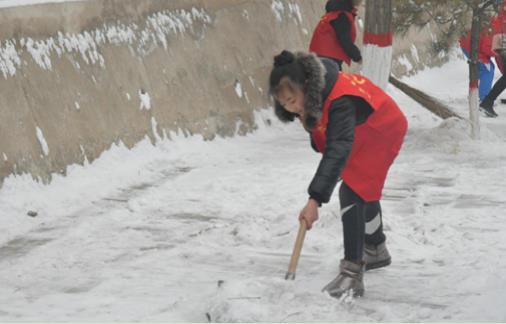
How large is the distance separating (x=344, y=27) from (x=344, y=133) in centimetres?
455

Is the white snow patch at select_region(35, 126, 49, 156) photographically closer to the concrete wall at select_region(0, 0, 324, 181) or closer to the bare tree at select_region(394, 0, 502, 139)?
the concrete wall at select_region(0, 0, 324, 181)

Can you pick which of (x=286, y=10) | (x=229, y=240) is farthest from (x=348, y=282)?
(x=286, y=10)

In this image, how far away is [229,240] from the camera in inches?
233

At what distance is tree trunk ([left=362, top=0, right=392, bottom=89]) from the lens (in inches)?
365

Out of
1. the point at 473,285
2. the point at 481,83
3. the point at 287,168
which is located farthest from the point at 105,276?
the point at 481,83

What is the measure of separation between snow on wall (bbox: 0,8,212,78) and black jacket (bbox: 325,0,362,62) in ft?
5.72

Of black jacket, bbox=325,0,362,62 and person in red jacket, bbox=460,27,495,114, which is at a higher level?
black jacket, bbox=325,0,362,62

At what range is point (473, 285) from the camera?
4.82 meters

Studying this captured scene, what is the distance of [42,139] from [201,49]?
121 inches

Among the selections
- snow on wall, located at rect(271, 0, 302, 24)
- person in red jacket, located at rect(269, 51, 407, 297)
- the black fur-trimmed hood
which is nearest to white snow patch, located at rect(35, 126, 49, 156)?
person in red jacket, located at rect(269, 51, 407, 297)

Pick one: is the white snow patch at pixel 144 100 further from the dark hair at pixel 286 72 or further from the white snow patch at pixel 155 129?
the dark hair at pixel 286 72

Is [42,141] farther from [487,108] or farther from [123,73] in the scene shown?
[487,108]

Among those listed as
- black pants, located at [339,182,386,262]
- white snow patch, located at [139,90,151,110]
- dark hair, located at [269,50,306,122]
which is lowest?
black pants, located at [339,182,386,262]

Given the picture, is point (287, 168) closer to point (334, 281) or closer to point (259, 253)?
point (259, 253)
